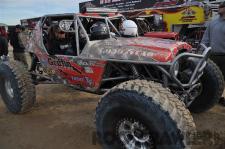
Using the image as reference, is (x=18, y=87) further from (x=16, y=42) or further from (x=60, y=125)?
(x=16, y=42)

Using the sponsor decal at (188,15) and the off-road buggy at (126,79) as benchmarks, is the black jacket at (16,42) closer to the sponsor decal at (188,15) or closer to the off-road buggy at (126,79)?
the off-road buggy at (126,79)

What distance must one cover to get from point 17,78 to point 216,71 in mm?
3284

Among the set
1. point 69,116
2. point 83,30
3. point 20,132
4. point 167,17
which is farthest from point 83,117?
point 167,17

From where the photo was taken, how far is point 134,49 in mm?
4434

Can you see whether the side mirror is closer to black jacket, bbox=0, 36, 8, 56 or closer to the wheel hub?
the wheel hub

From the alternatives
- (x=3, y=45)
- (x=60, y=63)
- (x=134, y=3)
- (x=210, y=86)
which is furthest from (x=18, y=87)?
(x=134, y=3)

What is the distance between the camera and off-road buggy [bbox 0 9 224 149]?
3500 millimetres

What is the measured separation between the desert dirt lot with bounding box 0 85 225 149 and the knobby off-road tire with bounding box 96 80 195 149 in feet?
2.28

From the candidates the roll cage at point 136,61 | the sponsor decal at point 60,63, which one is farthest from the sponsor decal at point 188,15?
the sponsor decal at point 60,63

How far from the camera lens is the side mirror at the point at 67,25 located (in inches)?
213

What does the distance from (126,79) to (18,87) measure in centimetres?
199

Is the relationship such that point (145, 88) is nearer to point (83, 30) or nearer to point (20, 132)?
point (83, 30)

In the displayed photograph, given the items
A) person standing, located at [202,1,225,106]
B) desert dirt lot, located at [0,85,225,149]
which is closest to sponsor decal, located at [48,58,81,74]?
desert dirt lot, located at [0,85,225,149]

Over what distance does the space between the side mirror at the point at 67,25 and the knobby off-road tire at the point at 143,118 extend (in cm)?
192
